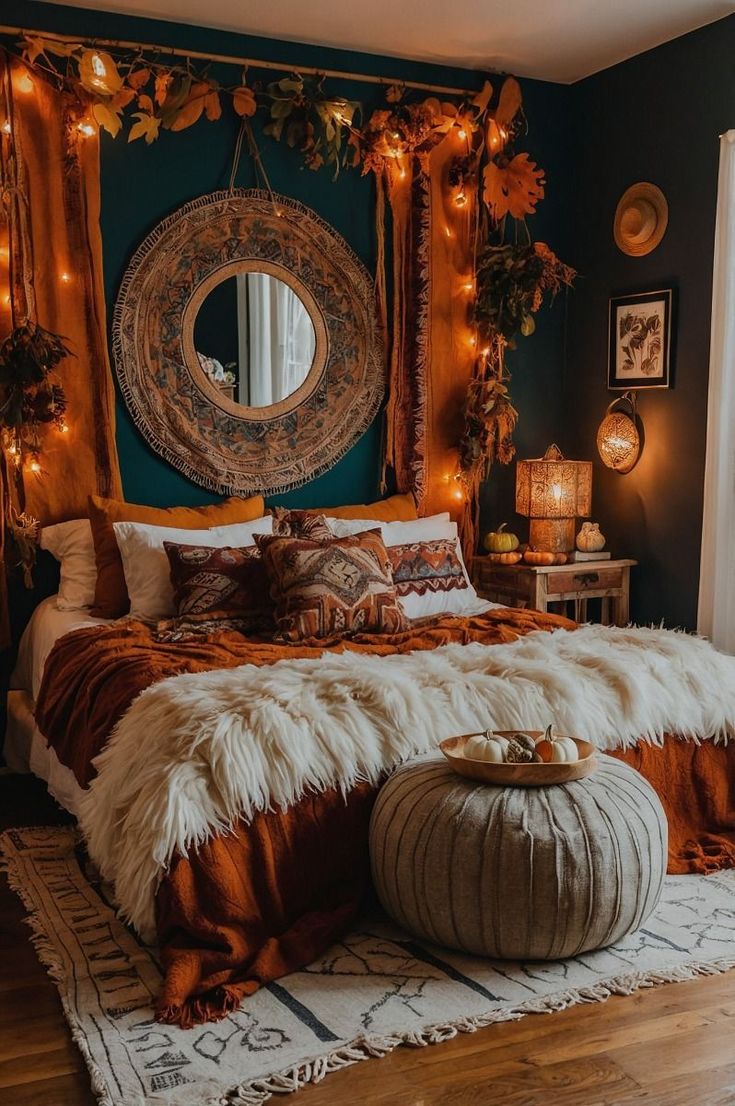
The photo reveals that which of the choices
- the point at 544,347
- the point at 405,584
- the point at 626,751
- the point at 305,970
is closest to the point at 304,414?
the point at 405,584

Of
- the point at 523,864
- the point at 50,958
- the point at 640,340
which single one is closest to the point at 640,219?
the point at 640,340

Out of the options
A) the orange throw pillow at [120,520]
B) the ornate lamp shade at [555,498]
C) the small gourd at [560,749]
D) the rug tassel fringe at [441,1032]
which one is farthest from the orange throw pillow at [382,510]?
the rug tassel fringe at [441,1032]

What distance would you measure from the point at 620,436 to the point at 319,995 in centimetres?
312

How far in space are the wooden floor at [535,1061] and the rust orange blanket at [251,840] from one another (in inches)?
11.6

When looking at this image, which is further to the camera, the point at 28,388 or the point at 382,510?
the point at 382,510

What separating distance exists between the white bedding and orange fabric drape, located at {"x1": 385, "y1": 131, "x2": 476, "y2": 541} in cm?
165

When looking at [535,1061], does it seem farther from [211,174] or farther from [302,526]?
[211,174]

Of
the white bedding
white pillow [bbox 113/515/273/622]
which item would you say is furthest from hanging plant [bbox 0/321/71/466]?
the white bedding

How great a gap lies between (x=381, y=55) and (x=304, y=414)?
154 centimetres

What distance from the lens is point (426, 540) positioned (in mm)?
→ 4711

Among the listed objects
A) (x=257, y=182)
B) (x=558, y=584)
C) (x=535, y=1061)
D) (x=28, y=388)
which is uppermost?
(x=257, y=182)

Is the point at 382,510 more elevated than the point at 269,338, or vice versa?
the point at 269,338

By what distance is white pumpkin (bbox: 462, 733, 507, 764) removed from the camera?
2793mm

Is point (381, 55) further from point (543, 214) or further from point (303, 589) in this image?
point (303, 589)
